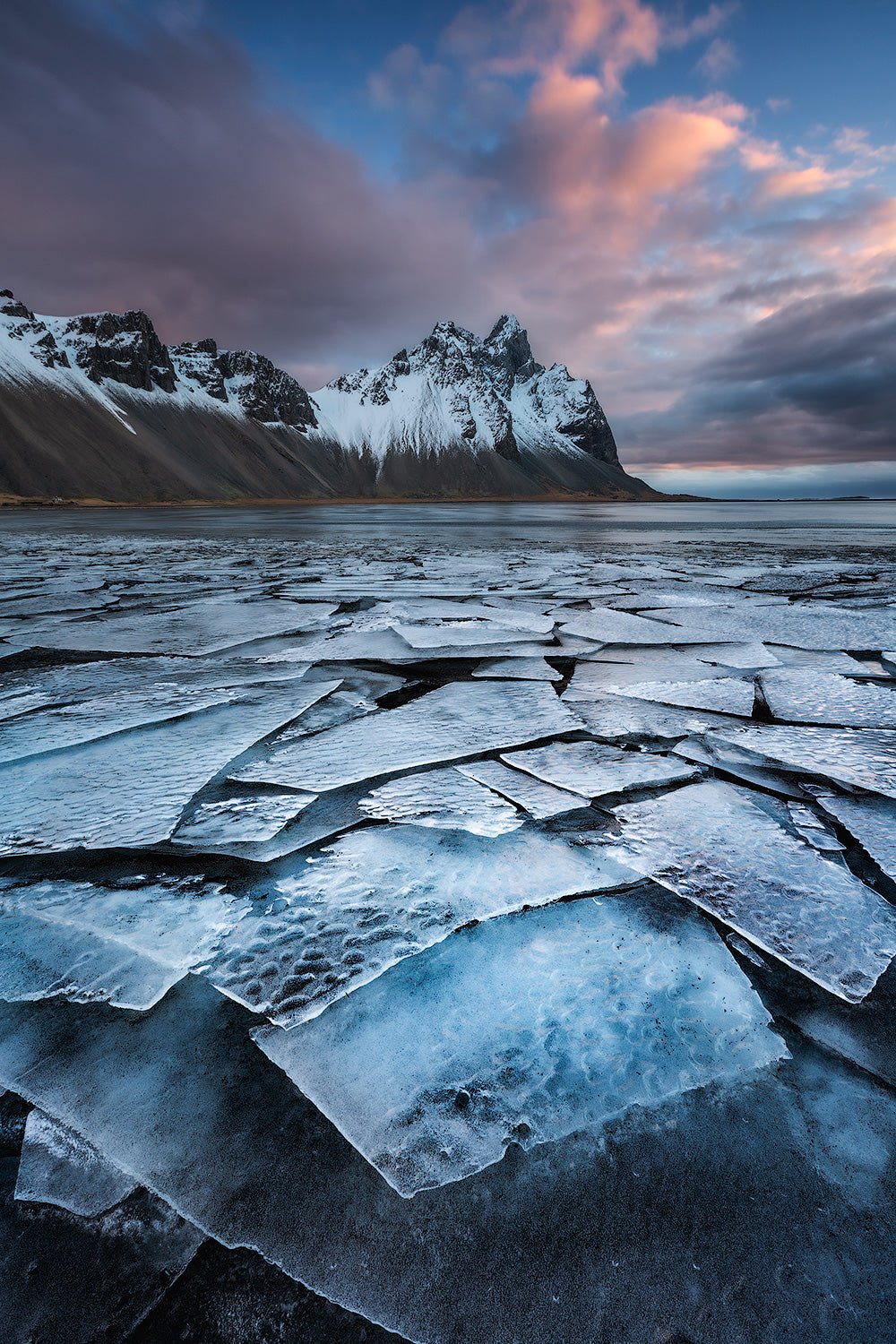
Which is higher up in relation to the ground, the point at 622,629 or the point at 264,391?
the point at 264,391

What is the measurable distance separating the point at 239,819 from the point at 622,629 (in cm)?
198

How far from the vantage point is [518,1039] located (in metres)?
0.70

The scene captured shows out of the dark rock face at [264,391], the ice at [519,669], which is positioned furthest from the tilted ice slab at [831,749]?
the dark rock face at [264,391]

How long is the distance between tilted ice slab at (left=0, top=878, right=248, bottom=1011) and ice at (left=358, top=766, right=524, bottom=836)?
34cm

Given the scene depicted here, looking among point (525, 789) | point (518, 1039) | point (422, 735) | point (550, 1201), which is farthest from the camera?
point (422, 735)

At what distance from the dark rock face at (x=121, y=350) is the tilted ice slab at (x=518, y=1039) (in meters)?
99.4

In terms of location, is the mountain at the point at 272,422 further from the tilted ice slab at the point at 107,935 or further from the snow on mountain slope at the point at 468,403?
the tilted ice slab at the point at 107,935

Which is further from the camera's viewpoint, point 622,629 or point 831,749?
point 622,629

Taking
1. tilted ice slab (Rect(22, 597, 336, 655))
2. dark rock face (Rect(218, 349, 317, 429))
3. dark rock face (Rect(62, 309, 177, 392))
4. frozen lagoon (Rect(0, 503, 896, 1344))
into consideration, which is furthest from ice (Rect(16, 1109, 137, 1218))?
dark rock face (Rect(218, 349, 317, 429))

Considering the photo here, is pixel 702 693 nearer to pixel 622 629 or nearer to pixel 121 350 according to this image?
pixel 622 629

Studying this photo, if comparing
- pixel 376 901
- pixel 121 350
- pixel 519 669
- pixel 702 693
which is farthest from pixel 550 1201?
pixel 121 350

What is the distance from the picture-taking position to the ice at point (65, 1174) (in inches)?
21.1

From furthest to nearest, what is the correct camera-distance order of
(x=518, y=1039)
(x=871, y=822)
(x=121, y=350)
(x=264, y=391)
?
(x=264, y=391)
(x=121, y=350)
(x=871, y=822)
(x=518, y=1039)

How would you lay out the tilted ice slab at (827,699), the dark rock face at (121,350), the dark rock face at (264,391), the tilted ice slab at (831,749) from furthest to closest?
the dark rock face at (264,391) → the dark rock face at (121,350) → the tilted ice slab at (827,699) → the tilted ice slab at (831,749)
